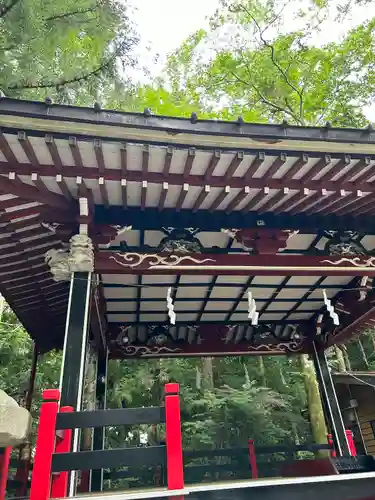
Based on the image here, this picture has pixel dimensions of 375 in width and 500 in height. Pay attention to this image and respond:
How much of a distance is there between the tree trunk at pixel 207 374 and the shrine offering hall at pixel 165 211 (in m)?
7.92

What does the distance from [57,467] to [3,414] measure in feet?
1.87

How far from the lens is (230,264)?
4.82m

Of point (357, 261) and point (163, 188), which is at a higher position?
point (163, 188)

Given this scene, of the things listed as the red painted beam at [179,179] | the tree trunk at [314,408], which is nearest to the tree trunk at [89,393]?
the red painted beam at [179,179]

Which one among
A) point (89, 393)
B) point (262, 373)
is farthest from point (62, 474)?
point (262, 373)

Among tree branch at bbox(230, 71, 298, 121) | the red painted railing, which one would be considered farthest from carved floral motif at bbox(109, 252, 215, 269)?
tree branch at bbox(230, 71, 298, 121)

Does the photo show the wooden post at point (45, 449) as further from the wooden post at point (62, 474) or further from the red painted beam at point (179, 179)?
the red painted beam at point (179, 179)

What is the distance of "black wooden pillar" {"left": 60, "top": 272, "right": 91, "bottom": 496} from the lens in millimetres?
3626

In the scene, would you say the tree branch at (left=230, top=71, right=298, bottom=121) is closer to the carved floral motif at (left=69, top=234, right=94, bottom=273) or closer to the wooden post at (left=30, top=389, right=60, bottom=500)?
the carved floral motif at (left=69, top=234, right=94, bottom=273)

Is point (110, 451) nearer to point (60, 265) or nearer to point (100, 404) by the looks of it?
point (60, 265)

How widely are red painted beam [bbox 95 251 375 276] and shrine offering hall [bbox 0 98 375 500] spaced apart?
1cm

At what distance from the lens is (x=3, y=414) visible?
241 cm

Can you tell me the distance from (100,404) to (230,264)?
4.07 meters

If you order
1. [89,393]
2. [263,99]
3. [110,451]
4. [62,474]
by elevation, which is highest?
[263,99]
